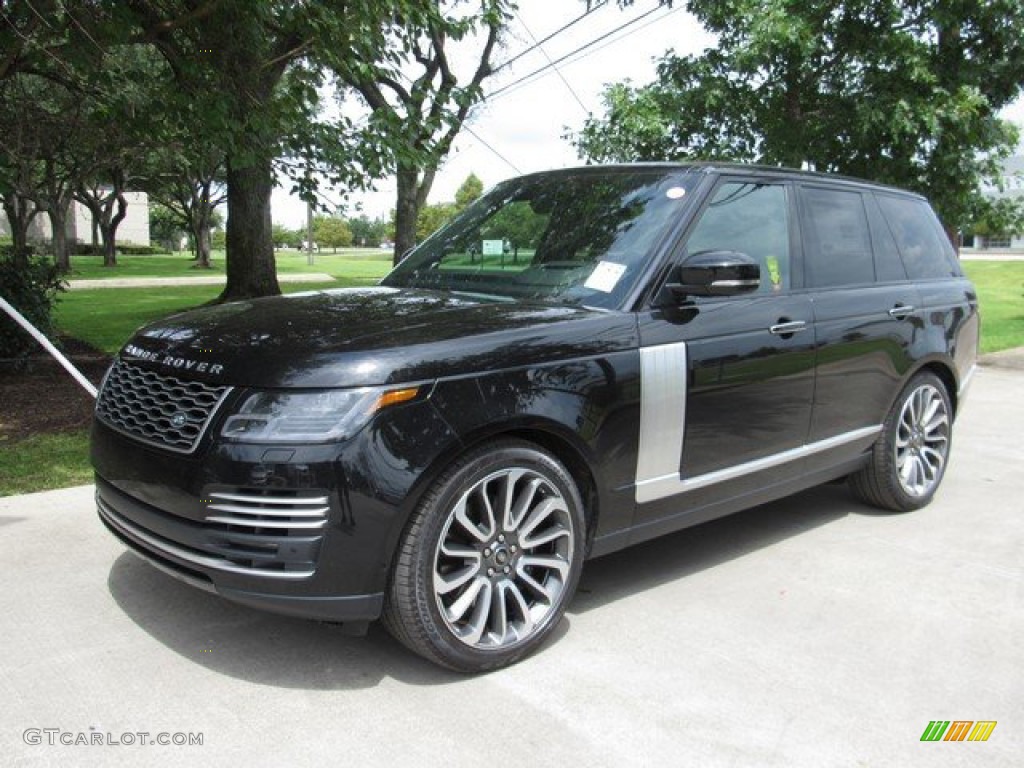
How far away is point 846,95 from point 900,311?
620cm

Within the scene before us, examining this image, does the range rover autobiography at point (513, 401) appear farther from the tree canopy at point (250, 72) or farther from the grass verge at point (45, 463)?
the tree canopy at point (250, 72)

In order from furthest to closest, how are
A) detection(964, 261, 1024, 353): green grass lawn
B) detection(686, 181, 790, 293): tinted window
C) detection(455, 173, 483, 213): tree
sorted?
detection(455, 173, 483, 213): tree < detection(964, 261, 1024, 353): green grass lawn < detection(686, 181, 790, 293): tinted window

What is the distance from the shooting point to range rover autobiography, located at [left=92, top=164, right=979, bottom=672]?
113 inches

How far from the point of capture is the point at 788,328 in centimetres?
423

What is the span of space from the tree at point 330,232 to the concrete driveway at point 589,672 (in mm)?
103122

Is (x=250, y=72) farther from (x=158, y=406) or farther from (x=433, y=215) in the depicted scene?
(x=433, y=215)

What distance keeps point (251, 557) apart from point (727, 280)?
214cm

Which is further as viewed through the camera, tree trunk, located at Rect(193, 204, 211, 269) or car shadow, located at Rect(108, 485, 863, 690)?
tree trunk, located at Rect(193, 204, 211, 269)

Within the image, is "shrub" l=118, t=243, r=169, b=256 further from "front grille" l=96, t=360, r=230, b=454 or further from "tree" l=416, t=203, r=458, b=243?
"front grille" l=96, t=360, r=230, b=454

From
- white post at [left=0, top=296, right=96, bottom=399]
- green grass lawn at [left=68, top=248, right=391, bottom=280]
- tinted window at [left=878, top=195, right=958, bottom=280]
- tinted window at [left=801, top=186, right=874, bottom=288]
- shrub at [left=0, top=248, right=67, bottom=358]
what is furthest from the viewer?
green grass lawn at [left=68, top=248, right=391, bottom=280]

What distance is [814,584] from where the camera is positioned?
13.9ft

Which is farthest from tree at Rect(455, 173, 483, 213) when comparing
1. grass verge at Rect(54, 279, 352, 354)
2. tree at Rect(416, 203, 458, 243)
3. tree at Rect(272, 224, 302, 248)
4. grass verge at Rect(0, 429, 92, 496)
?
grass verge at Rect(0, 429, 92, 496)

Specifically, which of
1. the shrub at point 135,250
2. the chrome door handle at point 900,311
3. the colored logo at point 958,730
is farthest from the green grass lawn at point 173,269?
the colored logo at point 958,730

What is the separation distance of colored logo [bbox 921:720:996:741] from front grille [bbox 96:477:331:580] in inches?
83.3
